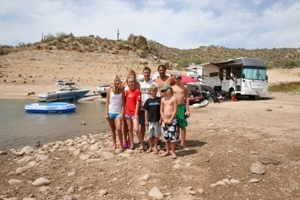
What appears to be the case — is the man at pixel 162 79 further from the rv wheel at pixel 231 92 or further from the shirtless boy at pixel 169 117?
the rv wheel at pixel 231 92

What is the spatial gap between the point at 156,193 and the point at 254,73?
16.3 m

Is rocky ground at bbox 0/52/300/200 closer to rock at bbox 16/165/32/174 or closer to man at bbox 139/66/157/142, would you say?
rock at bbox 16/165/32/174

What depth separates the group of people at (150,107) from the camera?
6.09 metres

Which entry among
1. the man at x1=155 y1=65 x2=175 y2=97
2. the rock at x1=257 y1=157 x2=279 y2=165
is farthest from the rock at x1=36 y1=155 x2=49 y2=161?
the rock at x1=257 y1=157 x2=279 y2=165

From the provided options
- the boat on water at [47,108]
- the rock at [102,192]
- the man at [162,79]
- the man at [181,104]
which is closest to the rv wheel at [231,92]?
the boat on water at [47,108]

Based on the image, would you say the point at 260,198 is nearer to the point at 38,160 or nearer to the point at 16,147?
the point at 38,160

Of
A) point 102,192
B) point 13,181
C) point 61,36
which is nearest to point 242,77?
point 102,192

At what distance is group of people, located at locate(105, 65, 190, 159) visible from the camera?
609 cm

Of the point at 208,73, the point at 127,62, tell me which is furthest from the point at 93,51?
the point at 208,73

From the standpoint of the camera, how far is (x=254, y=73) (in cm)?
1878

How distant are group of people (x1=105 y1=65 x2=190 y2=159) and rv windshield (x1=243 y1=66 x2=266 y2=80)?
43.0 feet

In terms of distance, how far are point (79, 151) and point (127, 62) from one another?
1337 inches

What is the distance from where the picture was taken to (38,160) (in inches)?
251

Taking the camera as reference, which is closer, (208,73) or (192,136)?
(192,136)
